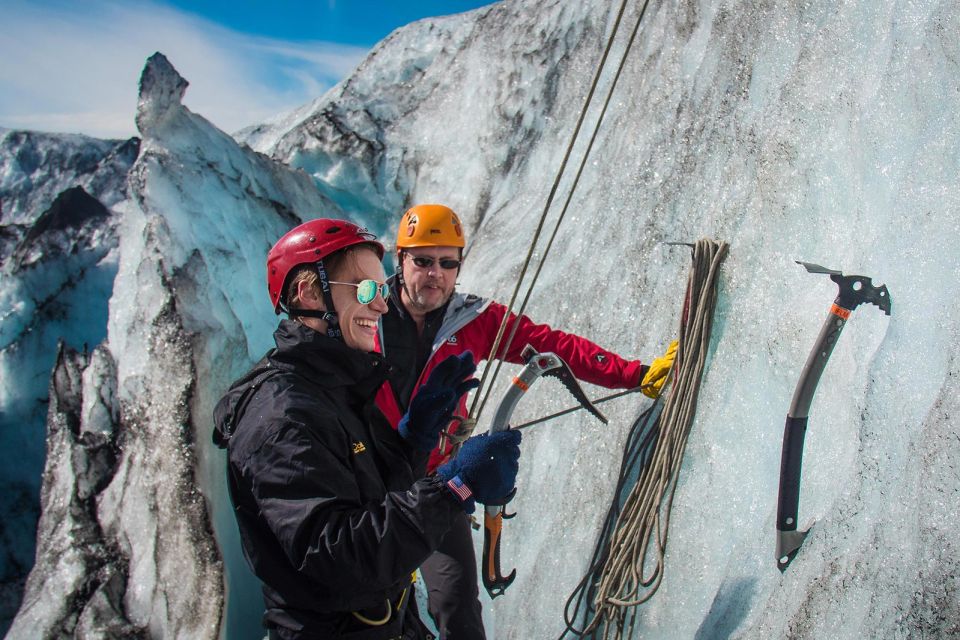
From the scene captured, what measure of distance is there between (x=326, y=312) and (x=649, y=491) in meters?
1.30

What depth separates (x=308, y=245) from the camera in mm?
1574

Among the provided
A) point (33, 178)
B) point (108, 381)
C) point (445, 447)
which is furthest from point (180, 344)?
point (33, 178)

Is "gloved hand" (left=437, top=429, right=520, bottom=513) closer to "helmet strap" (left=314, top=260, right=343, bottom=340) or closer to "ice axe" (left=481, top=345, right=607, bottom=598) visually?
"helmet strap" (left=314, top=260, right=343, bottom=340)

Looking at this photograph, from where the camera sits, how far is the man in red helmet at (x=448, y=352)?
228cm

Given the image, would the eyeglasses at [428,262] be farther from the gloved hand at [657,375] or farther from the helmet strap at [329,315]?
the helmet strap at [329,315]

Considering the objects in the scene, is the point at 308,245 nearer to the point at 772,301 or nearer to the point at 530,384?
the point at 530,384

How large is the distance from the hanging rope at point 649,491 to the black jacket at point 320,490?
3.01 feet

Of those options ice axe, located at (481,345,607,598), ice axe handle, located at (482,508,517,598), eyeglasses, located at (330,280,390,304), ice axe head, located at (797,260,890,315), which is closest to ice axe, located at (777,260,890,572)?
ice axe head, located at (797,260,890,315)

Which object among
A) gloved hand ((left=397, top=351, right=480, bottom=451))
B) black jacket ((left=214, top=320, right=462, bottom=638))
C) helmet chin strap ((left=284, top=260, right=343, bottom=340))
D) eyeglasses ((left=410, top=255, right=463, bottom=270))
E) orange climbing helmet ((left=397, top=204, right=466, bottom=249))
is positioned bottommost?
black jacket ((left=214, top=320, right=462, bottom=638))

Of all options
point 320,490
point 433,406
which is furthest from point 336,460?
point 433,406

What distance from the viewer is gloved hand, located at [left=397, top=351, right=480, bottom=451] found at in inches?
68.0

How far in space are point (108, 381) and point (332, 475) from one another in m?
3.25

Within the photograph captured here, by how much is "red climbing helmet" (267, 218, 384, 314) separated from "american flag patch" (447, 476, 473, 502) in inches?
22.8

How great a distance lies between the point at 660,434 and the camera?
7.66 ft
